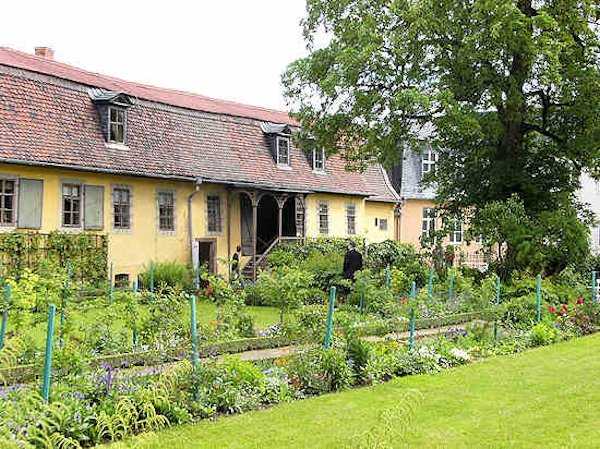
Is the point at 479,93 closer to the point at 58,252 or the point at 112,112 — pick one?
the point at 112,112

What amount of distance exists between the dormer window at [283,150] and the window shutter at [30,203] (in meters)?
11.9

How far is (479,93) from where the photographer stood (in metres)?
23.9

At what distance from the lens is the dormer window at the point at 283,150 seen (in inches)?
1321

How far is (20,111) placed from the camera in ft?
77.3

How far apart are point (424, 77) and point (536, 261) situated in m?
6.18

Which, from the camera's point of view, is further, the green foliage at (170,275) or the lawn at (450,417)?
the green foliage at (170,275)

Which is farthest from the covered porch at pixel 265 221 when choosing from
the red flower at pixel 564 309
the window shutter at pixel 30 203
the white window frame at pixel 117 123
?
the red flower at pixel 564 309

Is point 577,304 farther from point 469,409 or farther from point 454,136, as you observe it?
point 469,409

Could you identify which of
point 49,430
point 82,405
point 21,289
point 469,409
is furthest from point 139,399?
point 469,409

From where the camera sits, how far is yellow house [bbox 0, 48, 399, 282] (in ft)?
77.6

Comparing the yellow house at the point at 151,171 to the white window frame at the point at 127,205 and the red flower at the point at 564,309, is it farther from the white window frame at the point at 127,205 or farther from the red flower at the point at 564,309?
the red flower at the point at 564,309

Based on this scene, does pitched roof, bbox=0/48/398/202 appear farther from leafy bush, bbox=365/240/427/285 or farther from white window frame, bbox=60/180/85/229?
leafy bush, bbox=365/240/427/285

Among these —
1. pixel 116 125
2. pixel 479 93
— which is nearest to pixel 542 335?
pixel 479 93

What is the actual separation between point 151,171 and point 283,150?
27.8 ft
